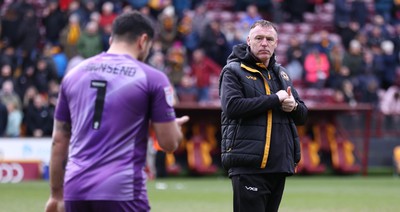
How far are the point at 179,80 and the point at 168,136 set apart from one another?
20.4 meters

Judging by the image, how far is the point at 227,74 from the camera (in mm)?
8016

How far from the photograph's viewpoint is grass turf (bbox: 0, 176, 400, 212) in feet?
50.8

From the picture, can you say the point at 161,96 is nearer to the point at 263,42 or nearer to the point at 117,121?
the point at 117,121

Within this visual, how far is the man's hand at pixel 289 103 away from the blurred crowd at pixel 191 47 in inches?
670

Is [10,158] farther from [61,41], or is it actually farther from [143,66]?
[143,66]

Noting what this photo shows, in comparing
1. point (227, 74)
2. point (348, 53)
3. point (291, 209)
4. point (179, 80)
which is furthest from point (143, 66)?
point (348, 53)

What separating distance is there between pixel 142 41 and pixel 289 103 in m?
2.18

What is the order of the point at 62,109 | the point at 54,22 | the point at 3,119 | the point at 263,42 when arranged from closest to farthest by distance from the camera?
the point at 62,109 → the point at 263,42 → the point at 3,119 → the point at 54,22

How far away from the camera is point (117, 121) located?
593cm

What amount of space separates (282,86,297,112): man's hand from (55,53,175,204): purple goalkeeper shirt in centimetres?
206

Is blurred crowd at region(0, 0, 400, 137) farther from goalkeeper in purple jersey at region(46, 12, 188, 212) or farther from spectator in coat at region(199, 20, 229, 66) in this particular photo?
goalkeeper in purple jersey at region(46, 12, 188, 212)

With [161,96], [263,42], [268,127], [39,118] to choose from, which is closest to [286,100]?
[268,127]

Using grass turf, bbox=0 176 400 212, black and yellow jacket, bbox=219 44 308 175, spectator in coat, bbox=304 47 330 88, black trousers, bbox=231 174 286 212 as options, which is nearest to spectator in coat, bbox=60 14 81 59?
grass turf, bbox=0 176 400 212

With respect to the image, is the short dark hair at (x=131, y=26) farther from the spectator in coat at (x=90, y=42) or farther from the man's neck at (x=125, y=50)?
the spectator in coat at (x=90, y=42)
